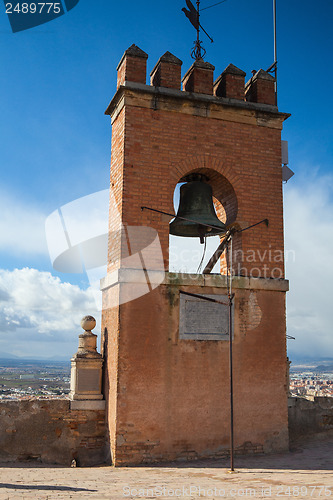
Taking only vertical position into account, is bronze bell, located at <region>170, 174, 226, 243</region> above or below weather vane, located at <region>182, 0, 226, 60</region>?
below

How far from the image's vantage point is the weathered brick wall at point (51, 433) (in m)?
7.72

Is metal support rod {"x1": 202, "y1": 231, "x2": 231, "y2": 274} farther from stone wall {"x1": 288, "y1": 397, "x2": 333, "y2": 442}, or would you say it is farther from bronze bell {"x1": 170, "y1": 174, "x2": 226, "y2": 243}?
stone wall {"x1": 288, "y1": 397, "x2": 333, "y2": 442}

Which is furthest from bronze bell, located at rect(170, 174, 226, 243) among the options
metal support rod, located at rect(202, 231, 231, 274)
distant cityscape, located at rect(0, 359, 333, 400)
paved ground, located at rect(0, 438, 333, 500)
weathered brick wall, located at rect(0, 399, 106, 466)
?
paved ground, located at rect(0, 438, 333, 500)

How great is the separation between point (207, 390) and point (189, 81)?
5.43 metres

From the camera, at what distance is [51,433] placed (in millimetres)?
7855

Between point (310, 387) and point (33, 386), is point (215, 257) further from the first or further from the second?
point (33, 386)

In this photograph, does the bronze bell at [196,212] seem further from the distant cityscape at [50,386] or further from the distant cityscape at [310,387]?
the distant cityscape at [310,387]

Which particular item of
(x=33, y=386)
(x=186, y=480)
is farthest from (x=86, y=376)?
(x=33, y=386)

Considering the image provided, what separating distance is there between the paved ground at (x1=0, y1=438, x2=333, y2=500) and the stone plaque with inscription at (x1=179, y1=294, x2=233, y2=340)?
1931 mm

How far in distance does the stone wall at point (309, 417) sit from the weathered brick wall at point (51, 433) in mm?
3490

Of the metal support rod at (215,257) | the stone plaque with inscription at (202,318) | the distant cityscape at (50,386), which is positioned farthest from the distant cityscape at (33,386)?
the metal support rod at (215,257)

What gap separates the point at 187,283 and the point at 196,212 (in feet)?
4.43

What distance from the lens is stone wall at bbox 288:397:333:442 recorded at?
888 cm

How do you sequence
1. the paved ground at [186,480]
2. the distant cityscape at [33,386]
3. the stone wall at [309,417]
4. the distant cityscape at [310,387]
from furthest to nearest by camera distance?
the distant cityscape at [310,387], the distant cityscape at [33,386], the stone wall at [309,417], the paved ground at [186,480]
